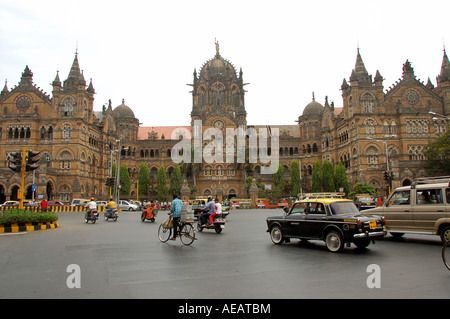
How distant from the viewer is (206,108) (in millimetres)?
73375

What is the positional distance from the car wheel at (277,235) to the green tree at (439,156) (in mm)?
36744

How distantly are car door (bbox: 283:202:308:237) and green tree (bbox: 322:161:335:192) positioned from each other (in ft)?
146

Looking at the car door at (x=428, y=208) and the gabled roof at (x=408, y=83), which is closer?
the car door at (x=428, y=208)

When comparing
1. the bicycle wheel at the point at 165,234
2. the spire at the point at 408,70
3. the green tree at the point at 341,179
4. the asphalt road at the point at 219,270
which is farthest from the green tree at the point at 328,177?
the bicycle wheel at the point at 165,234

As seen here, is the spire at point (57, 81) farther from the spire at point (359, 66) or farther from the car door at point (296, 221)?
the car door at point (296, 221)

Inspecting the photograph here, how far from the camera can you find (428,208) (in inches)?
503

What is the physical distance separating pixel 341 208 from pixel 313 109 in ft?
203

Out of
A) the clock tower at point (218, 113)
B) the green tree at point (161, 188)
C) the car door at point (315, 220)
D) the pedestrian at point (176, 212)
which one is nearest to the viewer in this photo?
the car door at point (315, 220)

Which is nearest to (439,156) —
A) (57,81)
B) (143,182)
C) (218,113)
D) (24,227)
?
(218,113)

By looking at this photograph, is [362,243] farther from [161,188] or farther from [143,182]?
[143,182]

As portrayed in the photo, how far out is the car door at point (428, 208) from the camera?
1247 cm
